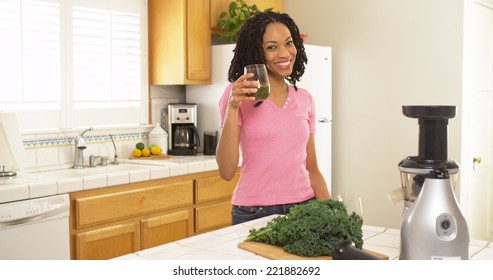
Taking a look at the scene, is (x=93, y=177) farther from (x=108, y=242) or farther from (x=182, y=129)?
(x=182, y=129)

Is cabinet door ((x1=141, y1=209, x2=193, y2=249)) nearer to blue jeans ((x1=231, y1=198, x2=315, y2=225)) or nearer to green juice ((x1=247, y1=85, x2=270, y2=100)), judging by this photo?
blue jeans ((x1=231, y1=198, x2=315, y2=225))

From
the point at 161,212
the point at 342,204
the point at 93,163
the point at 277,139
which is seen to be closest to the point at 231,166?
the point at 277,139

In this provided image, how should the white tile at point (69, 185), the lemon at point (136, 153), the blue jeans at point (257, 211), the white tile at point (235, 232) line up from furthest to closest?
the lemon at point (136, 153) < the white tile at point (69, 185) < the blue jeans at point (257, 211) < the white tile at point (235, 232)

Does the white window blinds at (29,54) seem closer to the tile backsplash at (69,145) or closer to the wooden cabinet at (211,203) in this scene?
the tile backsplash at (69,145)

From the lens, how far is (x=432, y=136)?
1.47 meters

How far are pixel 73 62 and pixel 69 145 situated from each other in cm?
53

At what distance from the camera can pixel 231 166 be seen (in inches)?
89.3

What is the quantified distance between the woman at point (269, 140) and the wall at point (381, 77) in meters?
2.34

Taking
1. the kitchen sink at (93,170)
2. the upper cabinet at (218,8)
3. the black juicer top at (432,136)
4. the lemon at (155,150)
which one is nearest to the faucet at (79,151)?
the kitchen sink at (93,170)

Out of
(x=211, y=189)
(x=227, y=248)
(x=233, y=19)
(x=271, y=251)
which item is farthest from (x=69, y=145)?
(x=271, y=251)

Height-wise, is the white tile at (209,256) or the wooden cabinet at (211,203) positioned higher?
the white tile at (209,256)

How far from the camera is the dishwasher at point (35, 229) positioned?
2.89 meters

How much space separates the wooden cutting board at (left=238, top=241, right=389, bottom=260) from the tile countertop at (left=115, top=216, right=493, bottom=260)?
0.02m

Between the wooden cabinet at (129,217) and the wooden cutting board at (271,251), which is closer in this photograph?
the wooden cutting board at (271,251)
